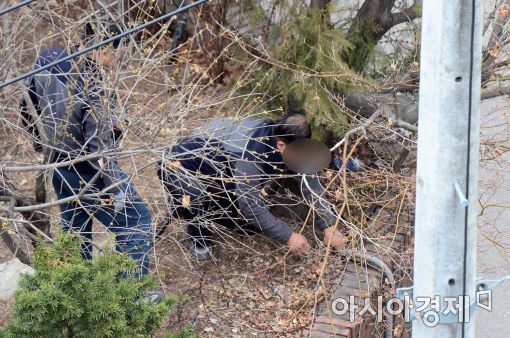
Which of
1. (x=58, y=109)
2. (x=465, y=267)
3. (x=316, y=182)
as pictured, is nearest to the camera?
(x=465, y=267)

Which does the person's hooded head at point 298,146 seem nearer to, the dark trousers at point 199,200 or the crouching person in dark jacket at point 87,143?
the dark trousers at point 199,200

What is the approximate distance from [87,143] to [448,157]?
2.64m

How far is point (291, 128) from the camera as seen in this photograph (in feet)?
18.2

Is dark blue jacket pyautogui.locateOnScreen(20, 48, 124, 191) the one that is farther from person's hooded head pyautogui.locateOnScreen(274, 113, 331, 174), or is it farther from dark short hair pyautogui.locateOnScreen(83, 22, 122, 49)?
person's hooded head pyautogui.locateOnScreen(274, 113, 331, 174)

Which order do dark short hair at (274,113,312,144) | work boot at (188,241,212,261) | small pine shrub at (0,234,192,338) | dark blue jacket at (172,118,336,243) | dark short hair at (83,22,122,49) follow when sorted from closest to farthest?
1. small pine shrub at (0,234,192,338)
2. dark blue jacket at (172,118,336,243)
3. dark short hair at (83,22,122,49)
4. dark short hair at (274,113,312,144)
5. work boot at (188,241,212,261)

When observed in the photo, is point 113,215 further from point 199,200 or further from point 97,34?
point 97,34

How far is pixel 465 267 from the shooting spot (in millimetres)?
3182

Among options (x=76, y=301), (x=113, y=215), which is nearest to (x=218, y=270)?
(x=113, y=215)

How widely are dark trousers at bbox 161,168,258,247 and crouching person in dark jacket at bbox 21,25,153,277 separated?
24 centimetres

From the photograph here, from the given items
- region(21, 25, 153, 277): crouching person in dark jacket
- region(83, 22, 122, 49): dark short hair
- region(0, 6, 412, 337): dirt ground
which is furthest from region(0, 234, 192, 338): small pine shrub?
region(83, 22, 122, 49): dark short hair

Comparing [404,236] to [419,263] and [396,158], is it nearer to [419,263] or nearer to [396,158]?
[396,158]

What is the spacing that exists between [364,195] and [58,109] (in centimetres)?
216

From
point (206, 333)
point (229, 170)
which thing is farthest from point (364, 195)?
point (206, 333)

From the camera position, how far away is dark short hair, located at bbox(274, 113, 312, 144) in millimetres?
5539
